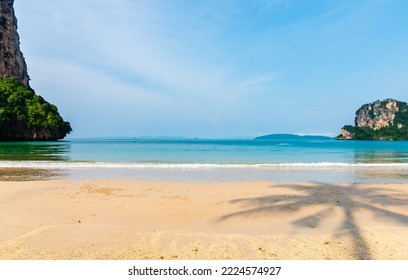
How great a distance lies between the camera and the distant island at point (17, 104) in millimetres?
85062

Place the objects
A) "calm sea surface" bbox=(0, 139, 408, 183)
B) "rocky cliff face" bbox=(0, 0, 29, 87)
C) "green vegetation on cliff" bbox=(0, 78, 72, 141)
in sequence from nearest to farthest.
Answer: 1. "calm sea surface" bbox=(0, 139, 408, 183)
2. "green vegetation on cliff" bbox=(0, 78, 72, 141)
3. "rocky cliff face" bbox=(0, 0, 29, 87)

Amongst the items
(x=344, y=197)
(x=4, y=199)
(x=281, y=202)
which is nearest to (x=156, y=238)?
(x=281, y=202)

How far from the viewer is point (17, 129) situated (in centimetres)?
8881

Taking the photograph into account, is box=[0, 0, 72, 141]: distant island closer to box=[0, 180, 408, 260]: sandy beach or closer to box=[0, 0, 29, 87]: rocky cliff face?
box=[0, 0, 29, 87]: rocky cliff face

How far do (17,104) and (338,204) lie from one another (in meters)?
98.8

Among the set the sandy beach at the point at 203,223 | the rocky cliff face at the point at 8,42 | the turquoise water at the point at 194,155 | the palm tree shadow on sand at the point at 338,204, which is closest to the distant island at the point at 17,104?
the rocky cliff face at the point at 8,42

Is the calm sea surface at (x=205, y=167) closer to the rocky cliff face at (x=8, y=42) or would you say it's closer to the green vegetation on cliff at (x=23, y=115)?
the green vegetation on cliff at (x=23, y=115)

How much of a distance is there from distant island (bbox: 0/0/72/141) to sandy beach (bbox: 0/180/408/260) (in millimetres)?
85977

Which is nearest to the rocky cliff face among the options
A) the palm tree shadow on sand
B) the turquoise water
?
the turquoise water

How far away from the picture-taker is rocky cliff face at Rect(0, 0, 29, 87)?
102 meters

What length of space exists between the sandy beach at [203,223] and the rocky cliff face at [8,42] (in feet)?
372

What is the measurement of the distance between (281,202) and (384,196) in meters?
4.62

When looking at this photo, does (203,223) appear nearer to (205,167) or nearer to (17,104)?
(205,167)

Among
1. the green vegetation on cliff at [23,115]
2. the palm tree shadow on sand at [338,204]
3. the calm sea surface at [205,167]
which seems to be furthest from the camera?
the green vegetation on cliff at [23,115]
